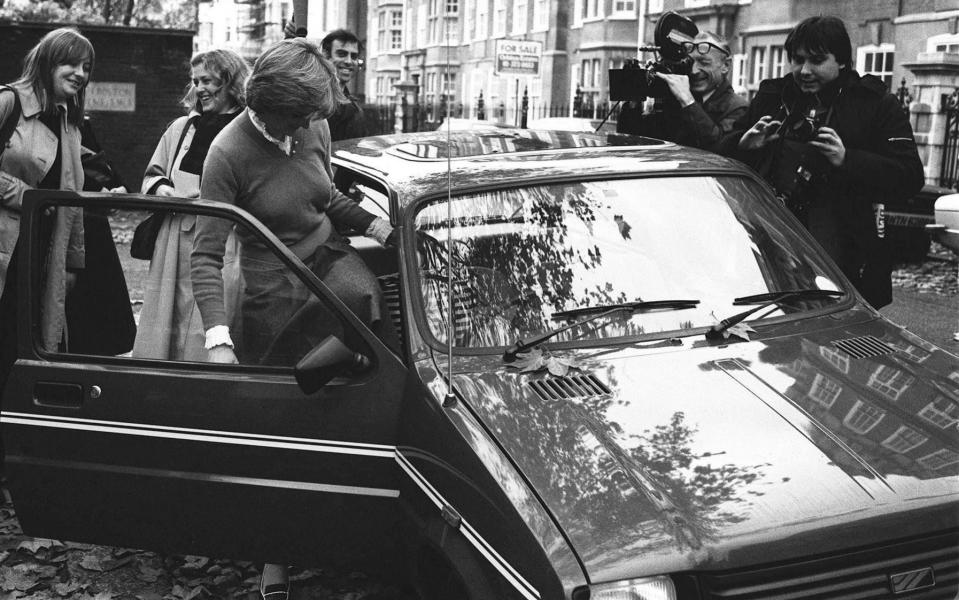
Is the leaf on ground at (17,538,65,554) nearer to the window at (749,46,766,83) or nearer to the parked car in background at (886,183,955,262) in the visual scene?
the parked car in background at (886,183,955,262)

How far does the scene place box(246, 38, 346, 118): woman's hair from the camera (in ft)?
13.5

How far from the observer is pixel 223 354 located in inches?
150

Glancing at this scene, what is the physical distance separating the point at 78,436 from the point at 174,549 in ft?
1.70

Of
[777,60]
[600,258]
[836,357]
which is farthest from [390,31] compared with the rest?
[836,357]

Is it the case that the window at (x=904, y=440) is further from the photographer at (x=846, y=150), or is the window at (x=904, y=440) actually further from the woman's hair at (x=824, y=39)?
the woman's hair at (x=824, y=39)

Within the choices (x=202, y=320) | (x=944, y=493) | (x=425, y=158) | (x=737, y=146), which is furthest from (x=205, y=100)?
(x=944, y=493)

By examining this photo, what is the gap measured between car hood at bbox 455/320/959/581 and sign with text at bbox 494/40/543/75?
52.9 ft

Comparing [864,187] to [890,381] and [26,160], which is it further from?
[26,160]

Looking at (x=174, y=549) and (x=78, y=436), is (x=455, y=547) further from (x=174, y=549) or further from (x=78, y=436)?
(x=78, y=436)

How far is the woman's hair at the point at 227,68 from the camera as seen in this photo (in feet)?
19.2

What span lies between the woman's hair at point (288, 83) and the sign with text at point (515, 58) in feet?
50.1

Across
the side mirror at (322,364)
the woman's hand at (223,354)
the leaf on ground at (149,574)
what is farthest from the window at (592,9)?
the side mirror at (322,364)

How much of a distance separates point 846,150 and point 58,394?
3555 mm

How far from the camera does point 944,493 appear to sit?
295cm
